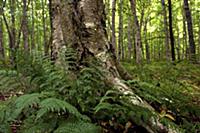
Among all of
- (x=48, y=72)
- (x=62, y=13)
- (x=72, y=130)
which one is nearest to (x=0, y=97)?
(x=62, y=13)

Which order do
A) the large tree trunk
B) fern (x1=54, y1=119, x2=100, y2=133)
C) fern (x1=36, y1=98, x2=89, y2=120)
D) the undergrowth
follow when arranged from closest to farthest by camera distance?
fern (x1=36, y1=98, x2=89, y2=120) → fern (x1=54, y1=119, x2=100, y2=133) → the undergrowth → the large tree trunk

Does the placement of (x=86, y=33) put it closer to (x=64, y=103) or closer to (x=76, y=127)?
(x=64, y=103)

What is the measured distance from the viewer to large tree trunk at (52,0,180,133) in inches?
169

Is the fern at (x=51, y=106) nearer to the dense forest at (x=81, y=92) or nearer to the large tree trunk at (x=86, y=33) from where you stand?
the dense forest at (x=81, y=92)

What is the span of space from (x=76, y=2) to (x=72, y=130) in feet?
7.43

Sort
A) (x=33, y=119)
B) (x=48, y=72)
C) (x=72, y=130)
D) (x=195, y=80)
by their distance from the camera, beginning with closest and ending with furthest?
(x=72, y=130) → (x=33, y=119) → (x=48, y=72) → (x=195, y=80)

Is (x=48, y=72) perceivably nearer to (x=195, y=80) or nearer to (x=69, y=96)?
(x=69, y=96)

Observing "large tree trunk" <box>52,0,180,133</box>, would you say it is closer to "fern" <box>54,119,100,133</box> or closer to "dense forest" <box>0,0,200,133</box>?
"dense forest" <box>0,0,200,133</box>

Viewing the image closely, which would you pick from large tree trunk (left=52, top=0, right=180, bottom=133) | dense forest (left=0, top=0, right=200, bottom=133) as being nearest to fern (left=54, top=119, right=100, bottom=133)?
dense forest (left=0, top=0, right=200, bottom=133)

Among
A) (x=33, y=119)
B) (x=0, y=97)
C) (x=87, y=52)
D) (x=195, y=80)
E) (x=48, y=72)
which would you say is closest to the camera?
(x=33, y=119)

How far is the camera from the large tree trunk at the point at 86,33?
4285mm

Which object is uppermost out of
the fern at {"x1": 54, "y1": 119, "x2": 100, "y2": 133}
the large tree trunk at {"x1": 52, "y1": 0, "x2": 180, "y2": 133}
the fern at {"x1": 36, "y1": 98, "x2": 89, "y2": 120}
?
the large tree trunk at {"x1": 52, "y1": 0, "x2": 180, "y2": 133}

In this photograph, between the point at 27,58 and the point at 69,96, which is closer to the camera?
the point at 69,96

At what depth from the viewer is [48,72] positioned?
346 cm
